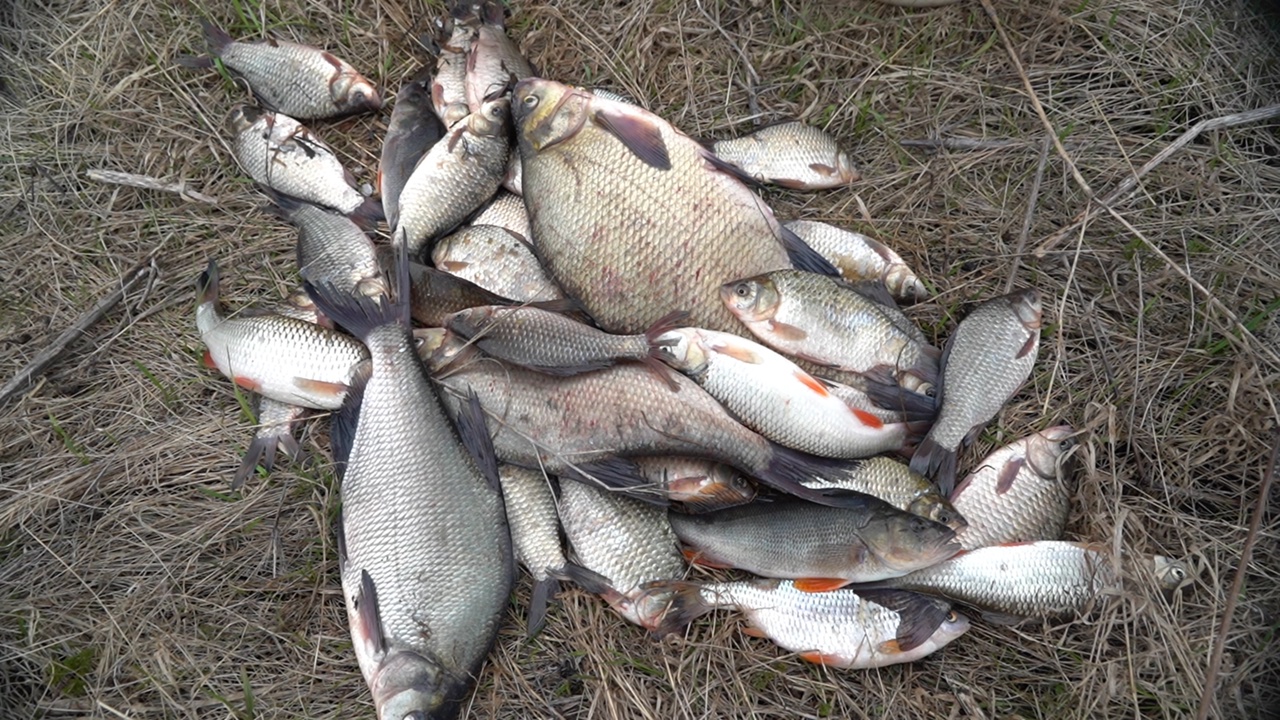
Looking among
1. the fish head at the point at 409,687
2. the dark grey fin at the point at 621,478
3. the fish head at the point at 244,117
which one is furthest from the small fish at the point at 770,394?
the fish head at the point at 244,117

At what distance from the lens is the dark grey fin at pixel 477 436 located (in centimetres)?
252

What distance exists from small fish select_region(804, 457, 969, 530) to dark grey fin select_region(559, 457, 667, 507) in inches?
19.0

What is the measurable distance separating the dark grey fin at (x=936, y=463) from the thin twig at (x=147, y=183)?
2818 mm

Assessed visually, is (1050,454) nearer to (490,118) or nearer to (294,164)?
(490,118)

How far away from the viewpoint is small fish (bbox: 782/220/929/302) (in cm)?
286

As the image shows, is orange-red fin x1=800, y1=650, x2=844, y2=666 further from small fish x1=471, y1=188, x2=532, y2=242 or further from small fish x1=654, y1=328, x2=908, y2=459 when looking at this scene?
small fish x1=471, y1=188, x2=532, y2=242

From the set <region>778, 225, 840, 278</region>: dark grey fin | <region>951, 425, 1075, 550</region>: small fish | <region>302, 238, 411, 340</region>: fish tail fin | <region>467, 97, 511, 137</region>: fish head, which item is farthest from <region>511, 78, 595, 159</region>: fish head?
<region>951, 425, 1075, 550</region>: small fish

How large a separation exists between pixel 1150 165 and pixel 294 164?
3205mm

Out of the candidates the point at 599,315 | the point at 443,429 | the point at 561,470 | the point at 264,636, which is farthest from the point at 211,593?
the point at 599,315

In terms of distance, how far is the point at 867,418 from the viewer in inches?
98.1

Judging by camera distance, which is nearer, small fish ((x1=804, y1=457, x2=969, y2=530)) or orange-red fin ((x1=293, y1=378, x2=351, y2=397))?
small fish ((x1=804, y1=457, x2=969, y2=530))

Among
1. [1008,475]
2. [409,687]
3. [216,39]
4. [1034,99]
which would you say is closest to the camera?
[409,687]

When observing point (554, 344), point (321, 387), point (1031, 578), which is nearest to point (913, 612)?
point (1031, 578)

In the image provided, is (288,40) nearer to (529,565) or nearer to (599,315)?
(599,315)
